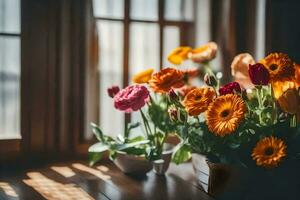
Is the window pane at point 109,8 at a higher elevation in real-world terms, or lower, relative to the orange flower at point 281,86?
higher

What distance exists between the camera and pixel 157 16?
1936 mm

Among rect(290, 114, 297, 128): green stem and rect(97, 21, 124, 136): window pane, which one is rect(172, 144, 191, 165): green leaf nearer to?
rect(290, 114, 297, 128): green stem

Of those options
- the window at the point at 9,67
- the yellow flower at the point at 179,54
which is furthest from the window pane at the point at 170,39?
the window at the point at 9,67

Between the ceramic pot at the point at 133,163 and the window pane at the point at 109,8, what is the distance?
613 mm

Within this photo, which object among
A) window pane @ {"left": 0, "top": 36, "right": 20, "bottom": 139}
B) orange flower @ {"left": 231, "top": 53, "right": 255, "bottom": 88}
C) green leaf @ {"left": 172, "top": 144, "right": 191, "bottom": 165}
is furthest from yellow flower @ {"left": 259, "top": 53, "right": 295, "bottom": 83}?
window pane @ {"left": 0, "top": 36, "right": 20, "bottom": 139}

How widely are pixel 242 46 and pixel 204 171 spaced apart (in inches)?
32.8

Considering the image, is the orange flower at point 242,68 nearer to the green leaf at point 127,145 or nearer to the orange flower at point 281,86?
the orange flower at point 281,86

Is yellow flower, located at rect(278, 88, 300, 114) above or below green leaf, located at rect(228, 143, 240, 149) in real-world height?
above

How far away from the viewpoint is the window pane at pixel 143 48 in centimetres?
189

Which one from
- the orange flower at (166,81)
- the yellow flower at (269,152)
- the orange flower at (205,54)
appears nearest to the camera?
the yellow flower at (269,152)

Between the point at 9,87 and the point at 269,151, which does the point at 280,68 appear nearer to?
the point at 269,151

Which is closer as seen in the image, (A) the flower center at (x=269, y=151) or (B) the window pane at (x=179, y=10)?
(A) the flower center at (x=269, y=151)

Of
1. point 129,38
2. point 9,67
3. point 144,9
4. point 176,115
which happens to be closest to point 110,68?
point 129,38

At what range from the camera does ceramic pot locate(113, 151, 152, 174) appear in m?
1.51
